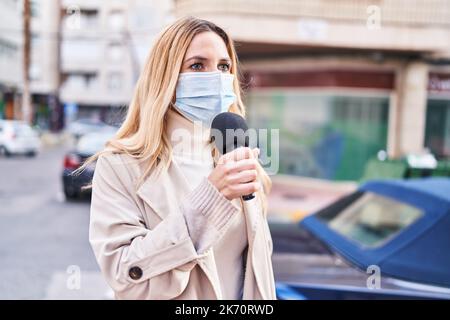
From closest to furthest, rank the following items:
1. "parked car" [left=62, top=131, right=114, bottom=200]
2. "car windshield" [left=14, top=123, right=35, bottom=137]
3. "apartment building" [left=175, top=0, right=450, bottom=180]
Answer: "car windshield" [left=14, top=123, right=35, bottom=137] < "parked car" [left=62, top=131, right=114, bottom=200] < "apartment building" [left=175, top=0, right=450, bottom=180]

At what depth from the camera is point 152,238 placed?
1.24m

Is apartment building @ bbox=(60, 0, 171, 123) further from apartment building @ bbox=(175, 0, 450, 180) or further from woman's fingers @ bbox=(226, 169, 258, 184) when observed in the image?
apartment building @ bbox=(175, 0, 450, 180)

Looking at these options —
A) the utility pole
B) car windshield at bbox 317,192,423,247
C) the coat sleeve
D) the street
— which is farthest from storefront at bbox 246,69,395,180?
the coat sleeve

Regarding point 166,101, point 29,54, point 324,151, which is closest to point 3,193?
point 29,54

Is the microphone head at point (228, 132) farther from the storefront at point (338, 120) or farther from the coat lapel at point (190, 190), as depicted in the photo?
the storefront at point (338, 120)

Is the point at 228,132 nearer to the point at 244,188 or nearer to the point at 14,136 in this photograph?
the point at 244,188

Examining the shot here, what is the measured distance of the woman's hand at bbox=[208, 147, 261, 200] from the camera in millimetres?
1170

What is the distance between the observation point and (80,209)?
8984 mm

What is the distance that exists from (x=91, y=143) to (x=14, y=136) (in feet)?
4.71

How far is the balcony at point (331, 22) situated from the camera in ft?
33.4

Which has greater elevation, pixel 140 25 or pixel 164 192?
pixel 140 25

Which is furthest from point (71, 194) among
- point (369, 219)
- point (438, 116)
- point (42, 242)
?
point (438, 116)

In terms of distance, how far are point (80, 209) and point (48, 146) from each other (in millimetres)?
3823

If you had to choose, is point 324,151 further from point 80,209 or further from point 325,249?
point 325,249
